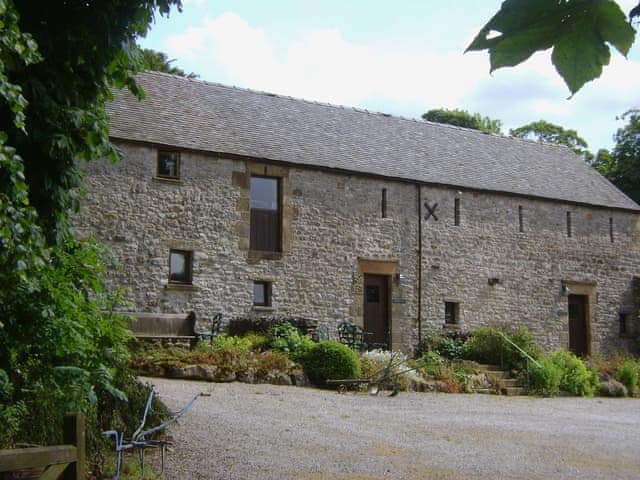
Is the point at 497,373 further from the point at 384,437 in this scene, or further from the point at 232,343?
the point at 384,437

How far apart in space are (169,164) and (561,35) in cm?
1825

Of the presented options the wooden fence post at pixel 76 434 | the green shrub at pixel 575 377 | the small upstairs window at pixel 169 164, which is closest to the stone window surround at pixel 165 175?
the small upstairs window at pixel 169 164

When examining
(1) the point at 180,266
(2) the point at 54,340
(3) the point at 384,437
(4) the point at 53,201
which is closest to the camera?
(2) the point at 54,340

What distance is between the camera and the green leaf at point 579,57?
4.20 feet

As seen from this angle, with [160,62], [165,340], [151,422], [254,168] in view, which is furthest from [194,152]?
[160,62]

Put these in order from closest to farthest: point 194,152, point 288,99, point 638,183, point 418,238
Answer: point 194,152, point 418,238, point 288,99, point 638,183

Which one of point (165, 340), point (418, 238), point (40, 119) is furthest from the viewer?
point (418, 238)

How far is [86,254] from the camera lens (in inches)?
287

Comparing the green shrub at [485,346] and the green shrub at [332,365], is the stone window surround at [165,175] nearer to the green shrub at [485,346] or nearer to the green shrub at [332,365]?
the green shrub at [332,365]

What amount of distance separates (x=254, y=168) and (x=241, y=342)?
478 centimetres

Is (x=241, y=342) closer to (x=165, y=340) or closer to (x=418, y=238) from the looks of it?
(x=165, y=340)

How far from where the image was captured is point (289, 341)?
56.2ft

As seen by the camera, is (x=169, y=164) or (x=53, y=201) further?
(x=169, y=164)

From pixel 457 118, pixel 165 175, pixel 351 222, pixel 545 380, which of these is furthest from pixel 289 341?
pixel 457 118
